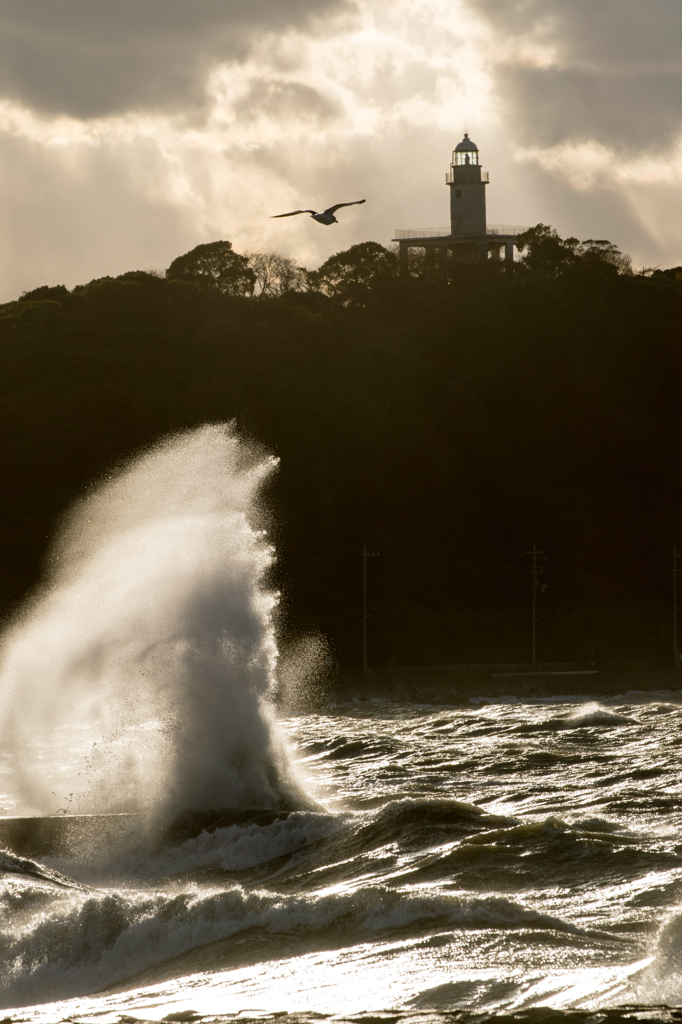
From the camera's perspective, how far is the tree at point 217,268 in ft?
371

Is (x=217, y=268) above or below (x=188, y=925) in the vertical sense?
above

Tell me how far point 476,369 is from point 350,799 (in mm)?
81758

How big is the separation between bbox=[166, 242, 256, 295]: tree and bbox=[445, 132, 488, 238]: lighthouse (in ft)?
83.4

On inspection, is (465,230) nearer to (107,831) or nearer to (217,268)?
(217,268)

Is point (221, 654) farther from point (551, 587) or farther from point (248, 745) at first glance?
point (551, 587)

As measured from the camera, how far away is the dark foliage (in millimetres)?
77250

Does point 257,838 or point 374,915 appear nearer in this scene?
point 374,915

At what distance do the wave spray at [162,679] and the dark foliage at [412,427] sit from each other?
37.7 m

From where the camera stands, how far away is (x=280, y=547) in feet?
258

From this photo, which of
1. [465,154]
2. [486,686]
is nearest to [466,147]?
[465,154]

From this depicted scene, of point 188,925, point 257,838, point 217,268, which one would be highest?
point 217,268

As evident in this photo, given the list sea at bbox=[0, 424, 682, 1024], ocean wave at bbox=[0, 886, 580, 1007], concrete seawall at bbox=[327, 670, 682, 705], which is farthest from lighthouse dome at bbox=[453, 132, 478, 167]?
ocean wave at bbox=[0, 886, 580, 1007]

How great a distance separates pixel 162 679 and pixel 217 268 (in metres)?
93.4

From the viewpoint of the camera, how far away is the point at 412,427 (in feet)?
307
